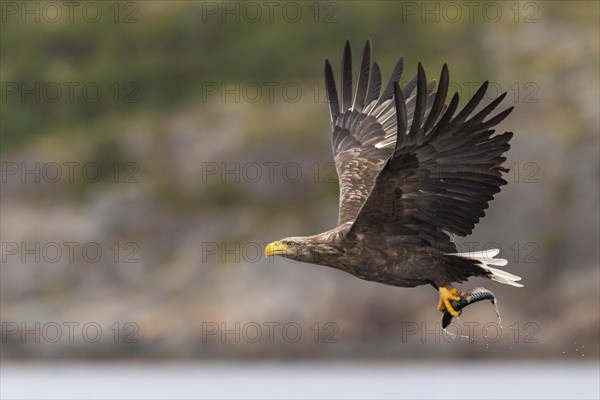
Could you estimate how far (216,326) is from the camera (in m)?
38.1

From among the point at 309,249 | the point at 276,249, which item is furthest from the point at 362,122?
the point at 309,249

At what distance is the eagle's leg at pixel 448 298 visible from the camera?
12.5m

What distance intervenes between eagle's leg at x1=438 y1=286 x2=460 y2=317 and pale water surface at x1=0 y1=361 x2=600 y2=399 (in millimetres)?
9468

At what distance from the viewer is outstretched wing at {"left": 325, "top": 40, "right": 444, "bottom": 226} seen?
1461 centimetres

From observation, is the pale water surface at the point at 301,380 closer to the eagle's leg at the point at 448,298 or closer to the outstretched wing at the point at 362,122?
the outstretched wing at the point at 362,122

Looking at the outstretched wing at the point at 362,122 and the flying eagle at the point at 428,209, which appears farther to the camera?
the outstretched wing at the point at 362,122

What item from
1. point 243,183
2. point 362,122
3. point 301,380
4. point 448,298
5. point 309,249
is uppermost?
point 243,183

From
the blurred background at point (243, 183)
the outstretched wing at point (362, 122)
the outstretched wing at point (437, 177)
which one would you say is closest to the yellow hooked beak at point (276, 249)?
the outstretched wing at point (437, 177)

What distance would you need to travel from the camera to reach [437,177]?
40.0ft

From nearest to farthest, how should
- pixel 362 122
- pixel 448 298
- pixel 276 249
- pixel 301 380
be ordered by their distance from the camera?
pixel 448 298 < pixel 276 249 < pixel 362 122 < pixel 301 380

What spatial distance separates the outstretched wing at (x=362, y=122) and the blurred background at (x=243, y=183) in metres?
17.4

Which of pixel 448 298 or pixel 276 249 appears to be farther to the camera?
pixel 276 249

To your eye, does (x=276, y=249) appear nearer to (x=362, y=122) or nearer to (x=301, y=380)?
(x=362, y=122)

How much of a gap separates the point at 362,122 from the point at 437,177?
10.6 feet
